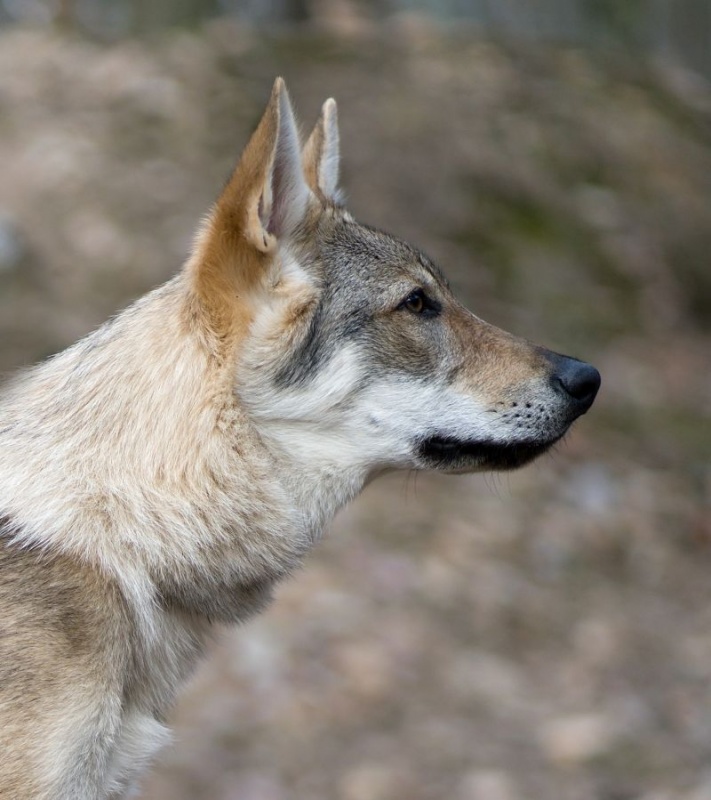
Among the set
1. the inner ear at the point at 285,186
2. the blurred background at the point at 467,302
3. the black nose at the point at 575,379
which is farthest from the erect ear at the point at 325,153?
the blurred background at the point at 467,302

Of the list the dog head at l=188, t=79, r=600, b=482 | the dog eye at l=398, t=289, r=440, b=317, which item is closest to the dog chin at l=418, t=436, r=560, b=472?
the dog head at l=188, t=79, r=600, b=482

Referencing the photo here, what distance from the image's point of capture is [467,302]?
421 inches

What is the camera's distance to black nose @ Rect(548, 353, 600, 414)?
4.35m

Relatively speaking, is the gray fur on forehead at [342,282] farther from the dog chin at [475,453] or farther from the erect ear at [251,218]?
the dog chin at [475,453]

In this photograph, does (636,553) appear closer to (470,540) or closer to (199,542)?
(470,540)

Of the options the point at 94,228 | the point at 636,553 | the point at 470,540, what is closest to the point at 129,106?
the point at 94,228

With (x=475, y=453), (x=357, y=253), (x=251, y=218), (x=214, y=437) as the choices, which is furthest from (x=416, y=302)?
(x=214, y=437)

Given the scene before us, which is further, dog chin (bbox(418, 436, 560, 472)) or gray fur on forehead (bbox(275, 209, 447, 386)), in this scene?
dog chin (bbox(418, 436, 560, 472))

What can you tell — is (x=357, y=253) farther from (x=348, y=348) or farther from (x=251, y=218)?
(x=251, y=218)

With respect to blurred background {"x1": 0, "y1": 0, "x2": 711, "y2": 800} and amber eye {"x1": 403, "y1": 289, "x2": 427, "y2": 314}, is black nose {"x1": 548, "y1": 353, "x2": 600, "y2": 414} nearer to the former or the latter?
amber eye {"x1": 403, "y1": 289, "x2": 427, "y2": 314}

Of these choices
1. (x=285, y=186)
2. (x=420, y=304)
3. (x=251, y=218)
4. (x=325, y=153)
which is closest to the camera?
(x=251, y=218)

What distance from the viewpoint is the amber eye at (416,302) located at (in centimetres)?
438

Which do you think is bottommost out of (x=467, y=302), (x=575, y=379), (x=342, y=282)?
(x=467, y=302)

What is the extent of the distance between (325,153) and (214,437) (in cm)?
155
